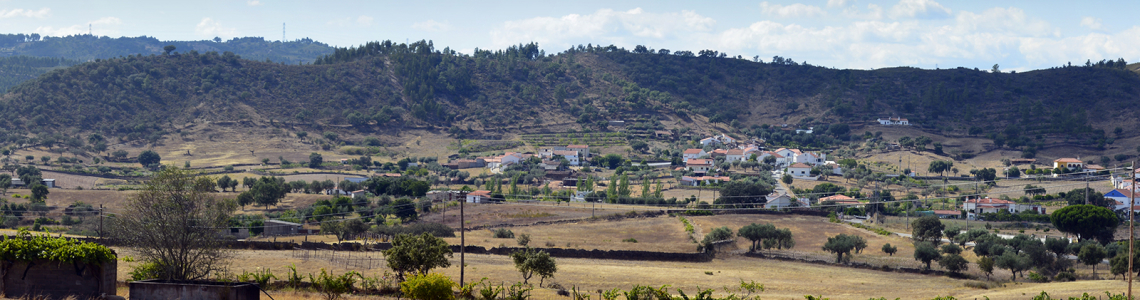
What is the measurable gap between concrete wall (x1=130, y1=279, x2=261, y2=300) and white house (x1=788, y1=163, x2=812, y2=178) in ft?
285

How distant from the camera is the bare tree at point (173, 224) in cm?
2286

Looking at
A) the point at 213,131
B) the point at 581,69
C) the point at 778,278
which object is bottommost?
the point at 778,278

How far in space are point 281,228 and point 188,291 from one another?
3160cm

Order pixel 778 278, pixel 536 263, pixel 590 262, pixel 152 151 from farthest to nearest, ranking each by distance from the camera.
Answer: pixel 152 151 → pixel 590 262 → pixel 778 278 → pixel 536 263

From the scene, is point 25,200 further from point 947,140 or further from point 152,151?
point 947,140

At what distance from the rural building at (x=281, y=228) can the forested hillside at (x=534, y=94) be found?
7221cm

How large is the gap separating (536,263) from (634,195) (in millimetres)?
49452

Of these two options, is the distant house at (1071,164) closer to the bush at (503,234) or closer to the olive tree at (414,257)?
the bush at (503,234)

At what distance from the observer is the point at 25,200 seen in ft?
210

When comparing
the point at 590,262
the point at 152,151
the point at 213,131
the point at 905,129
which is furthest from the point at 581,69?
the point at 590,262

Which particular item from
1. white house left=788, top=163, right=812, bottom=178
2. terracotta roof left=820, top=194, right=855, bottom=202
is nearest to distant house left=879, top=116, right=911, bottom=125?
A: white house left=788, top=163, right=812, bottom=178

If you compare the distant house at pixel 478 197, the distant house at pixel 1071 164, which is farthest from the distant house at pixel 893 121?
the distant house at pixel 478 197

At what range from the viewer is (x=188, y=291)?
824 inches

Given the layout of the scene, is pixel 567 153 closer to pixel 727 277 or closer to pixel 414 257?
pixel 727 277
